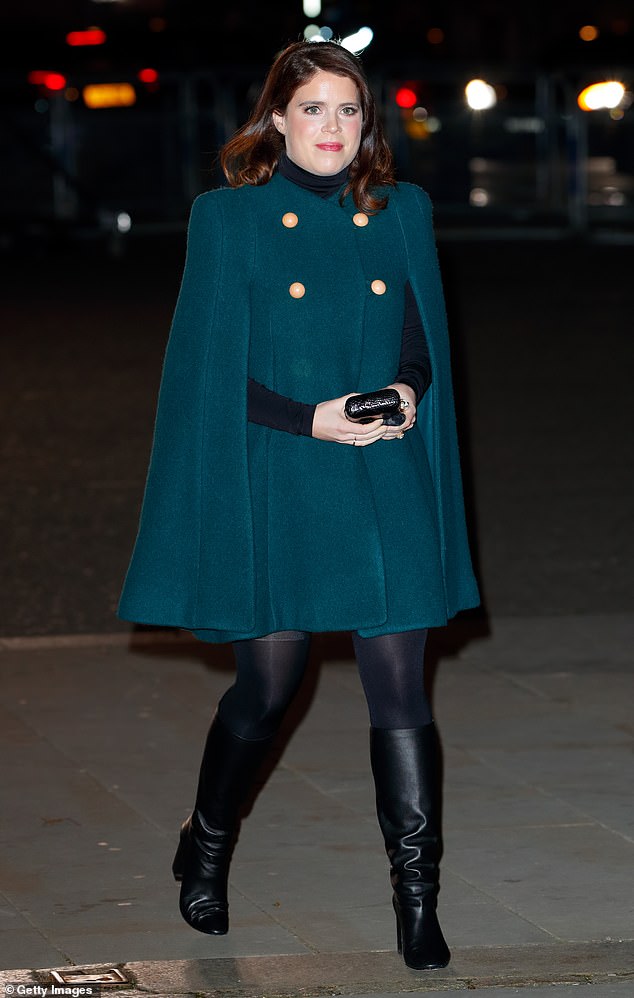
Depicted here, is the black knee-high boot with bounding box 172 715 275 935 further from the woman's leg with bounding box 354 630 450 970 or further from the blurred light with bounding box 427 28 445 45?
the blurred light with bounding box 427 28 445 45

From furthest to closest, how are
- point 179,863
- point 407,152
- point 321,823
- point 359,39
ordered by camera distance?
point 407,152
point 359,39
point 321,823
point 179,863

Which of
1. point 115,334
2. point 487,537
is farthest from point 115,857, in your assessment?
point 115,334

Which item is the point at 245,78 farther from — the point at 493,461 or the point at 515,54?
the point at 515,54

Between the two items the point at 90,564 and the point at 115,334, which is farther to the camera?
the point at 115,334

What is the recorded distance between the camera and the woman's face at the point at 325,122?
393 cm

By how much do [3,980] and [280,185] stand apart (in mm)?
1763

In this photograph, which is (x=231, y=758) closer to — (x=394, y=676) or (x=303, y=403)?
(x=394, y=676)

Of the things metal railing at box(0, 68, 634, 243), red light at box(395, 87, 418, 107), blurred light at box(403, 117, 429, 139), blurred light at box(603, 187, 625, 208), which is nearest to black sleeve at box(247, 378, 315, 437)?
metal railing at box(0, 68, 634, 243)

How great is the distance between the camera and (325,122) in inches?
154

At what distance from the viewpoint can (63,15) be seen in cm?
5556

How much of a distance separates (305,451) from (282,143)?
702mm

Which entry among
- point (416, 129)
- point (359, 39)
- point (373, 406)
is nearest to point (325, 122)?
point (373, 406)

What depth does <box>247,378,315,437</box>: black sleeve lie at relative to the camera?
3.86 m

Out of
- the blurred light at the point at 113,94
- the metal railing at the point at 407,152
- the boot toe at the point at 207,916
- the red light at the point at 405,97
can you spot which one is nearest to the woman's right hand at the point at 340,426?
the boot toe at the point at 207,916
